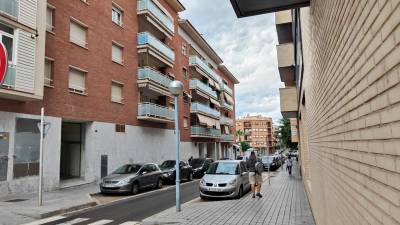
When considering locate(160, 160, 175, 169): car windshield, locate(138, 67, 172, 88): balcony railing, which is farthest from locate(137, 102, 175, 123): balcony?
locate(160, 160, 175, 169): car windshield

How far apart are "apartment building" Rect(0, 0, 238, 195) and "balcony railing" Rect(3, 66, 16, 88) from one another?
0.24 metres

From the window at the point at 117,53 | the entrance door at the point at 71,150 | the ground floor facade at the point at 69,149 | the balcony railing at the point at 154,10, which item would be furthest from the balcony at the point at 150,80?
the entrance door at the point at 71,150

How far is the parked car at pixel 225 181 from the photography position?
1475cm

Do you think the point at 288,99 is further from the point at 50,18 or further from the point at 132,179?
the point at 50,18

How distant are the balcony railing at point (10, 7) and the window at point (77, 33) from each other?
5.14 meters

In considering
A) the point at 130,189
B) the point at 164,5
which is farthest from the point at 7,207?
the point at 164,5

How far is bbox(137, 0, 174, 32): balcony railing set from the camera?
2962 centimetres

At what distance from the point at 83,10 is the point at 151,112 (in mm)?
9583

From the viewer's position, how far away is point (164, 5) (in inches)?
1388

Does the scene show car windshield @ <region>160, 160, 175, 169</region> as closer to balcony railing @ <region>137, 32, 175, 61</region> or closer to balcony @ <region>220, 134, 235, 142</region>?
balcony railing @ <region>137, 32, 175, 61</region>

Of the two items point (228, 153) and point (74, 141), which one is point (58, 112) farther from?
point (228, 153)

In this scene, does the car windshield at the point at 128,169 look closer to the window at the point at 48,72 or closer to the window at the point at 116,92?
the window at the point at 48,72

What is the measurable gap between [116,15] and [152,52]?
4.41m

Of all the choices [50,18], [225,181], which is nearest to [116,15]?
[50,18]
